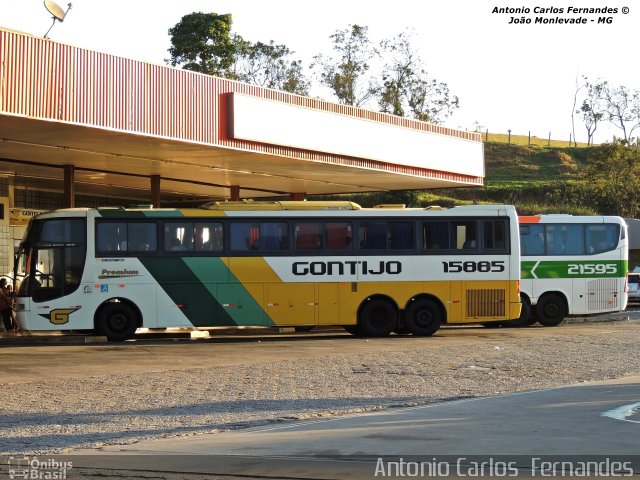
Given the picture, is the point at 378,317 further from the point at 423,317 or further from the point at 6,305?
the point at 6,305

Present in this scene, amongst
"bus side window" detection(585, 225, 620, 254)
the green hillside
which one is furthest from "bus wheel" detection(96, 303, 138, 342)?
the green hillside

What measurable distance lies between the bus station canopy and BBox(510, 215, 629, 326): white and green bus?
5.12 metres

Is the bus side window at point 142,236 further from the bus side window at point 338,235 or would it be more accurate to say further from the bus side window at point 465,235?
the bus side window at point 465,235

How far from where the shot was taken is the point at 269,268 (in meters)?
27.2

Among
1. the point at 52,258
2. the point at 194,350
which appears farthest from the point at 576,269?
the point at 52,258

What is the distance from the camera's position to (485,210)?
1123 inches

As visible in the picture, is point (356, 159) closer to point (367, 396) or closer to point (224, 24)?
point (367, 396)

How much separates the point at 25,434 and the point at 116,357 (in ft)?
31.9

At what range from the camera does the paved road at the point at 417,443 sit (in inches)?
356

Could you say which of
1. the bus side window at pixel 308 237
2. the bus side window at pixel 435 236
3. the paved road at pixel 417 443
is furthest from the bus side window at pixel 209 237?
the paved road at pixel 417 443

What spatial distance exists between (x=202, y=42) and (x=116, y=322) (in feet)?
175

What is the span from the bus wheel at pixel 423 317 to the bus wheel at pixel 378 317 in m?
0.39

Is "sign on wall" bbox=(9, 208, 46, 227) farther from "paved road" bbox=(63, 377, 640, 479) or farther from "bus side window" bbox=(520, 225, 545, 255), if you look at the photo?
"paved road" bbox=(63, 377, 640, 479)

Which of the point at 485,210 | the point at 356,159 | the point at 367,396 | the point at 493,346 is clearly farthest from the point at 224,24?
the point at 367,396
